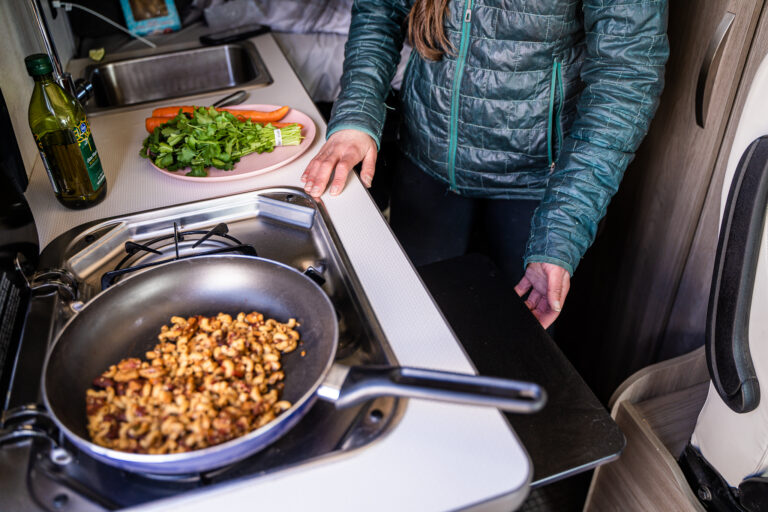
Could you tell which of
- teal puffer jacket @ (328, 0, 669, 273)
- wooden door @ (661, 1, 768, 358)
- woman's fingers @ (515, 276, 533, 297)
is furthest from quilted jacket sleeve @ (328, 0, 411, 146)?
wooden door @ (661, 1, 768, 358)

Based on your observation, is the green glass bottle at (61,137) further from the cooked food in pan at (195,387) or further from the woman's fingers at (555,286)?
the woman's fingers at (555,286)

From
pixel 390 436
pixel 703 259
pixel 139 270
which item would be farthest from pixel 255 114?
pixel 703 259

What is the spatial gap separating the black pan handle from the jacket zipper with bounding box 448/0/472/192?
0.75m

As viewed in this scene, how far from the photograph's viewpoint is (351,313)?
79 centimetres

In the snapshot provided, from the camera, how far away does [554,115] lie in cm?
119

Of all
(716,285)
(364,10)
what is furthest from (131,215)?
(716,285)

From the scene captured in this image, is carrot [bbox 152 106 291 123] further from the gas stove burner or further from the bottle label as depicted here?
the gas stove burner

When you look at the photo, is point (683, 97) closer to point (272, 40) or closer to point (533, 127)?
point (533, 127)

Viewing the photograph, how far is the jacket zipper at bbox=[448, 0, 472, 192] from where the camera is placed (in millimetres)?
1117

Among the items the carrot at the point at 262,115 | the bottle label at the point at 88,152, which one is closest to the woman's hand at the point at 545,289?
the carrot at the point at 262,115

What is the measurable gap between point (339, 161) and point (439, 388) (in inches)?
24.4

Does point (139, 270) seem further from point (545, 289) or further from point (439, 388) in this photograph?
point (545, 289)

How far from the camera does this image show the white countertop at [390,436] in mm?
570

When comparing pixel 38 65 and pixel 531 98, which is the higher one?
pixel 38 65
